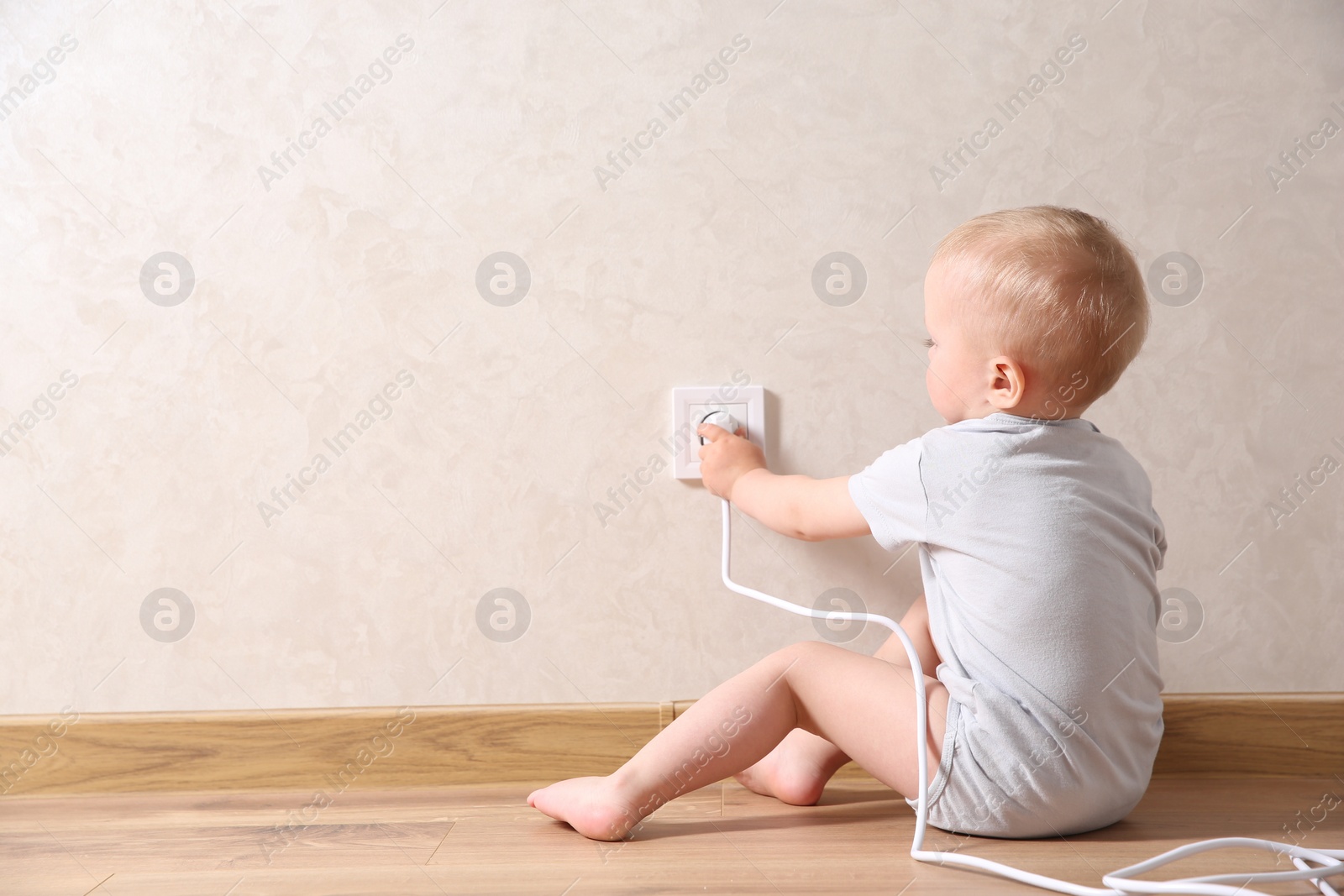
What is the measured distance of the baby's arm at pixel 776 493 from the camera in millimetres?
859

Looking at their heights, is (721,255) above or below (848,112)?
below

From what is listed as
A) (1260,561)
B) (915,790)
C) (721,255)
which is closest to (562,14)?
(721,255)

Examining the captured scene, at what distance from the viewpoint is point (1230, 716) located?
1.01m

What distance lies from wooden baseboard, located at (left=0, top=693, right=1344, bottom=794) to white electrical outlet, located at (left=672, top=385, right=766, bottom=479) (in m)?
0.28

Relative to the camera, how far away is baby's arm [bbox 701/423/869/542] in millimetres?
859

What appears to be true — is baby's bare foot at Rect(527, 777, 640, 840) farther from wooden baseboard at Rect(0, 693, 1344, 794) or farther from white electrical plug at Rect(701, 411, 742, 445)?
white electrical plug at Rect(701, 411, 742, 445)

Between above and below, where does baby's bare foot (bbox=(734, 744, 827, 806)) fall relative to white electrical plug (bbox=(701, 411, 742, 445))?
below

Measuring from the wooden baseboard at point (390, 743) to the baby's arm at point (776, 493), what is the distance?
9.9 inches

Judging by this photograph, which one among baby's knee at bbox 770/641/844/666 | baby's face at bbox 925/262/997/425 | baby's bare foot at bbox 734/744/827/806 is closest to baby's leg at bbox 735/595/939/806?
baby's bare foot at bbox 734/744/827/806

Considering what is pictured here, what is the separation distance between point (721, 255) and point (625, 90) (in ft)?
0.68

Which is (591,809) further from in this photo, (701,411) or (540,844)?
(701,411)

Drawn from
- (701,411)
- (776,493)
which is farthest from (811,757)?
(701,411)

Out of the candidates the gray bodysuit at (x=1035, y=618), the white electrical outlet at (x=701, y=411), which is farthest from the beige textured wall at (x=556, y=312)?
the gray bodysuit at (x=1035, y=618)

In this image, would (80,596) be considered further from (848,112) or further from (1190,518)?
(1190,518)
